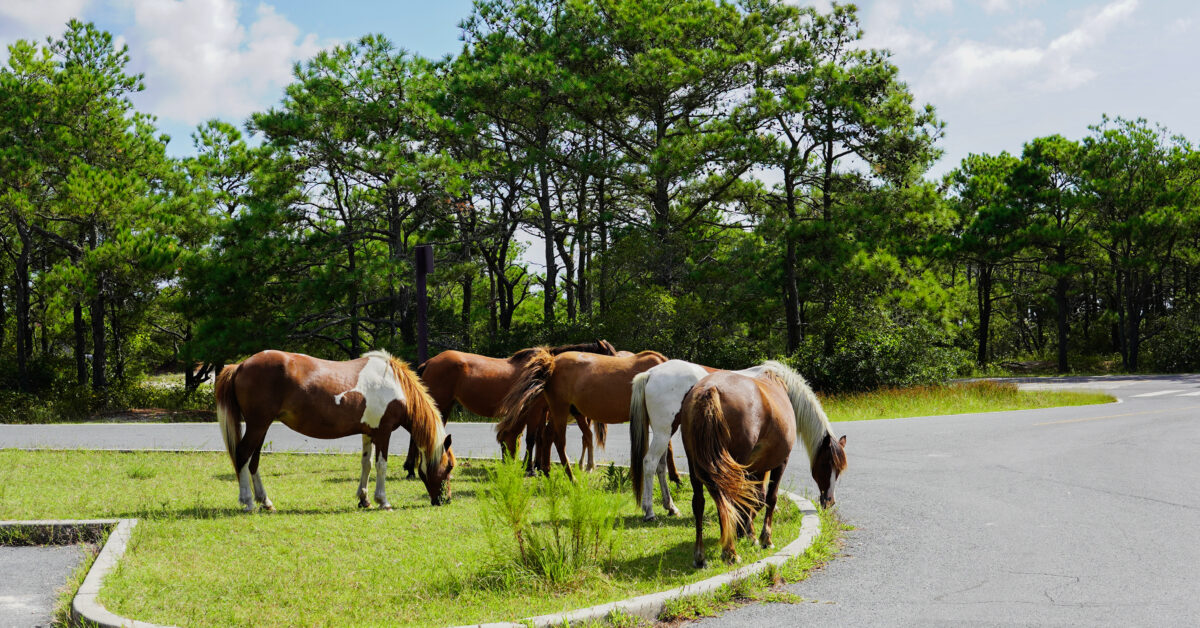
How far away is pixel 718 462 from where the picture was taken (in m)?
6.00

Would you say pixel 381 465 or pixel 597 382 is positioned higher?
pixel 597 382

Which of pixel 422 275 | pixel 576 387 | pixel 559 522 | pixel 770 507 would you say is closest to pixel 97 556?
pixel 559 522

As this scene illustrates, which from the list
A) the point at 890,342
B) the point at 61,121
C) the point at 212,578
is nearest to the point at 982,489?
the point at 212,578

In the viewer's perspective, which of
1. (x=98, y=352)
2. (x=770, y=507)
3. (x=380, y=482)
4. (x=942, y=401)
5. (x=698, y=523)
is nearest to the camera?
(x=698, y=523)

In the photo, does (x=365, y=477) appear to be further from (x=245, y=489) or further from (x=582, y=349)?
(x=582, y=349)

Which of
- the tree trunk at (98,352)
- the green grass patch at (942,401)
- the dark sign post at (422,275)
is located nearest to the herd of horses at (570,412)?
the dark sign post at (422,275)

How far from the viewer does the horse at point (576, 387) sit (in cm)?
939

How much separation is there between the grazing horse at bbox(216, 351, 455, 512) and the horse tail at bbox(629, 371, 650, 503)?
95.9 inches

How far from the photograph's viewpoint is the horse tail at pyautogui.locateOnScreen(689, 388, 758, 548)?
5.95 metres

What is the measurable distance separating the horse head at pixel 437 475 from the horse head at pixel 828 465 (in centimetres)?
387

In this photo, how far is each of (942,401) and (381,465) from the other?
641 inches

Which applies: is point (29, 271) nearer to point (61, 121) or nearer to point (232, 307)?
point (61, 121)

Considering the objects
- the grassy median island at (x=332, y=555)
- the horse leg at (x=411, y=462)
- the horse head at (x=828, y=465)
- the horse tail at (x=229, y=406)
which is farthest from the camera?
the horse leg at (x=411, y=462)

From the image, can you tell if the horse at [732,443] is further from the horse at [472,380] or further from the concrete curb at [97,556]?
the horse at [472,380]
